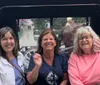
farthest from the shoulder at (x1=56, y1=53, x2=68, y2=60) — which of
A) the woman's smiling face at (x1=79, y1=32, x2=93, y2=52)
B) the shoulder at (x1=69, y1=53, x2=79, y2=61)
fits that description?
the woman's smiling face at (x1=79, y1=32, x2=93, y2=52)

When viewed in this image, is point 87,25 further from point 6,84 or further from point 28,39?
point 6,84

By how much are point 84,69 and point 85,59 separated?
121mm

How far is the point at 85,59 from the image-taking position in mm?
4328

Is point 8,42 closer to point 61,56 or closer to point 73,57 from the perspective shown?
point 61,56

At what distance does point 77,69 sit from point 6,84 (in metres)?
0.71

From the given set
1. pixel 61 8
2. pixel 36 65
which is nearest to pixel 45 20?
pixel 61 8

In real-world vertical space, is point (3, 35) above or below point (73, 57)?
above

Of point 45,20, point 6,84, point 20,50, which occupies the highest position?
point 45,20

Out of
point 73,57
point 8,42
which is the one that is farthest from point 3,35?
point 73,57

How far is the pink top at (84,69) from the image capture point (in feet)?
13.9

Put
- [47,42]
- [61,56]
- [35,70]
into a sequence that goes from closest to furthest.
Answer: [35,70], [47,42], [61,56]

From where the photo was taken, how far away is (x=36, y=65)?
4.19 m

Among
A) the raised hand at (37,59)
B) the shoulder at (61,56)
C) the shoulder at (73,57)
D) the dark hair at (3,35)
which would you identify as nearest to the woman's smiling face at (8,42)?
the dark hair at (3,35)

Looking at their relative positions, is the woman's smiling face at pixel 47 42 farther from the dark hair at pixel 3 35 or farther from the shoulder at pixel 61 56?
the dark hair at pixel 3 35
